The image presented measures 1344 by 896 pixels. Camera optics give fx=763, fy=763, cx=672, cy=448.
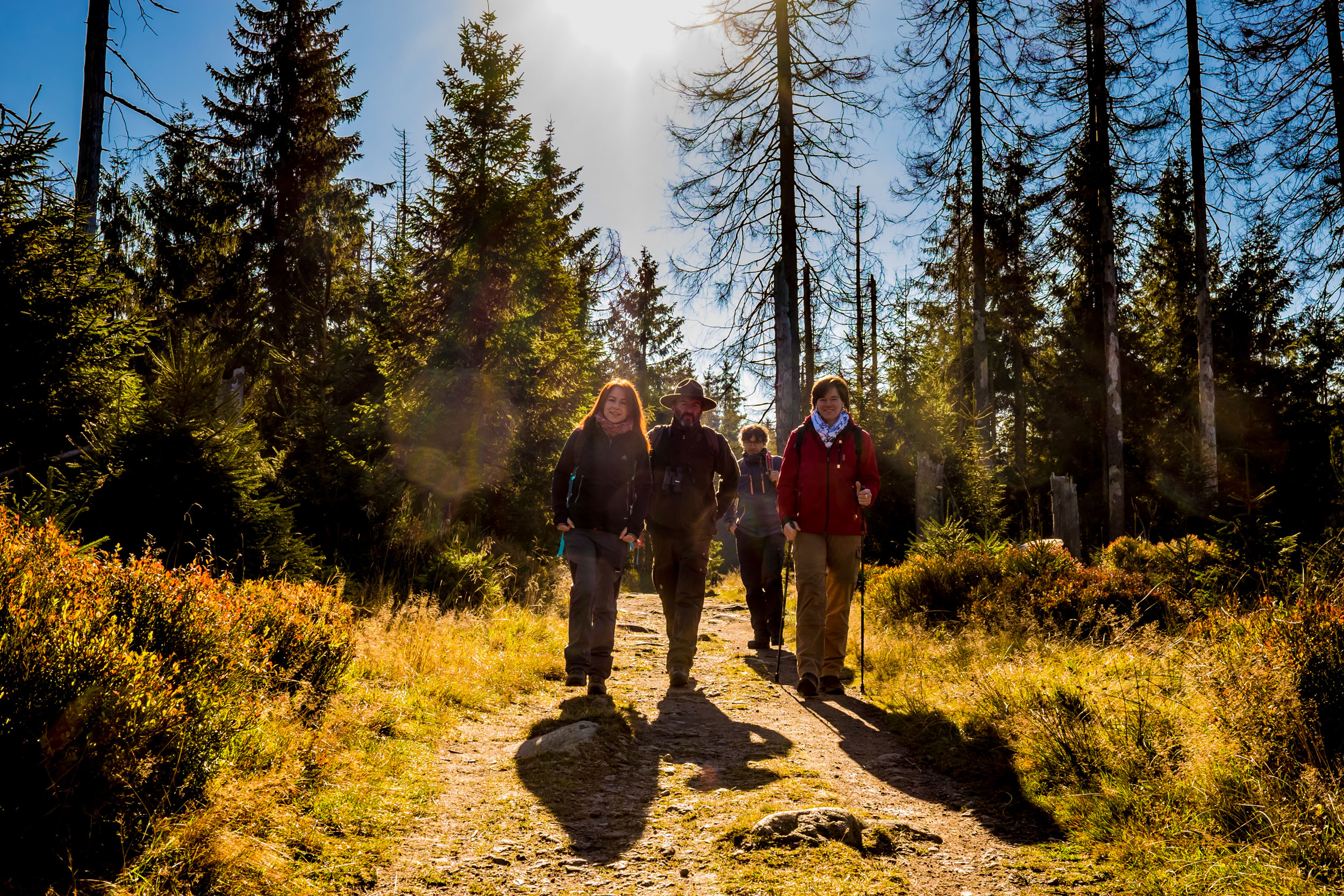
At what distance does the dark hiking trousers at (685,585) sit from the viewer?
21.1 ft

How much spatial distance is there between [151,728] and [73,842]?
44 cm

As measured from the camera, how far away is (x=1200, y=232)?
62.9 feet

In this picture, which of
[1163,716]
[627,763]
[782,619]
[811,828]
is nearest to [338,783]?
[627,763]

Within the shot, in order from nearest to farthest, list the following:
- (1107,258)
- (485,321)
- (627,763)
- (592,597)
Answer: (627,763)
(592,597)
(485,321)
(1107,258)

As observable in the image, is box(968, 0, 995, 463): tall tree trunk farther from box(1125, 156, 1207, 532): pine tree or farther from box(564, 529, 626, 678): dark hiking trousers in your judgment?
box(564, 529, 626, 678): dark hiking trousers

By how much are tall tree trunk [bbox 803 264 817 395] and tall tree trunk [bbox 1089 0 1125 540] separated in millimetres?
6850

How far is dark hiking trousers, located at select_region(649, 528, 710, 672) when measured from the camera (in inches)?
253

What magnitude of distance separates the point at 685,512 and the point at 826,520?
1158mm

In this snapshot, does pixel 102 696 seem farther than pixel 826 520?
No

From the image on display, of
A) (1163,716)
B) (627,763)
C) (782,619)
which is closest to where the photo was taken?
(1163,716)

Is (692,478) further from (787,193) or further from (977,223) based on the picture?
(977,223)

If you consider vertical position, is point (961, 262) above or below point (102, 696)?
above

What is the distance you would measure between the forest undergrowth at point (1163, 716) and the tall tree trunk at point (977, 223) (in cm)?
1093

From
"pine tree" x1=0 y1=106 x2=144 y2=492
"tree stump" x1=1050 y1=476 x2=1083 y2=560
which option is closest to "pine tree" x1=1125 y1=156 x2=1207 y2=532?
"tree stump" x1=1050 y1=476 x2=1083 y2=560
